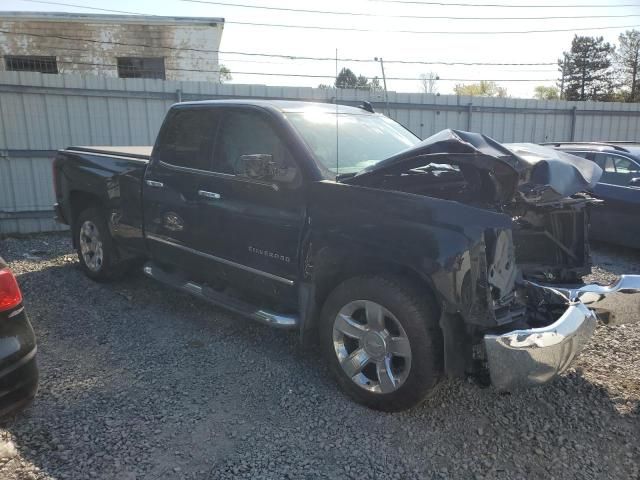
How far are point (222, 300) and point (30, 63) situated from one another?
16.2 meters

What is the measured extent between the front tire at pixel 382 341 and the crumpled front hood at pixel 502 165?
0.72 meters

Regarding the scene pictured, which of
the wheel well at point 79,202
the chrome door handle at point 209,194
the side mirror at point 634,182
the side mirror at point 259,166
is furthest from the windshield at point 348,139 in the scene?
the side mirror at point 634,182

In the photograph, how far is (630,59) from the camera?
44375 millimetres

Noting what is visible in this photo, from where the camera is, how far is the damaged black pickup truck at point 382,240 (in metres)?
2.87

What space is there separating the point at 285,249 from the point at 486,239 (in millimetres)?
1377

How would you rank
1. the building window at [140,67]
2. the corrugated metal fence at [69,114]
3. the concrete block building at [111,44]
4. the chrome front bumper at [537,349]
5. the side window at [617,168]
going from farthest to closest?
1. the building window at [140,67]
2. the concrete block building at [111,44]
3. the corrugated metal fence at [69,114]
4. the side window at [617,168]
5. the chrome front bumper at [537,349]

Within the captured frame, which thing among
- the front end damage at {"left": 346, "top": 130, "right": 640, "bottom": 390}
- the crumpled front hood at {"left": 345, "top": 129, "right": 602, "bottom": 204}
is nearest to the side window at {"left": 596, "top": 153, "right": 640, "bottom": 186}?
the front end damage at {"left": 346, "top": 130, "right": 640, "bottom": 390}

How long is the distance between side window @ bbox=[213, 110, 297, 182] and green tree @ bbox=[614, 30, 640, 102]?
47754 millimetres

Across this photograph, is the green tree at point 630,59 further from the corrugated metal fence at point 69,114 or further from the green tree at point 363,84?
the corrugated metal fence at point 69,114

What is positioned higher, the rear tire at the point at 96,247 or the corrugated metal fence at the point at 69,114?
the corrugated metal fence at the point at 69,114

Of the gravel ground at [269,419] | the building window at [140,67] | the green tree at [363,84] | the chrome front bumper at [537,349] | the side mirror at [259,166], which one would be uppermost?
the building window at [140,67]

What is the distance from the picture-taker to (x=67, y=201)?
6.01 meters

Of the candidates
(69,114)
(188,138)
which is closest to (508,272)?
(188,138)

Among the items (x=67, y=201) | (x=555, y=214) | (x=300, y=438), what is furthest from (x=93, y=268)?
(x=555, y=214)
